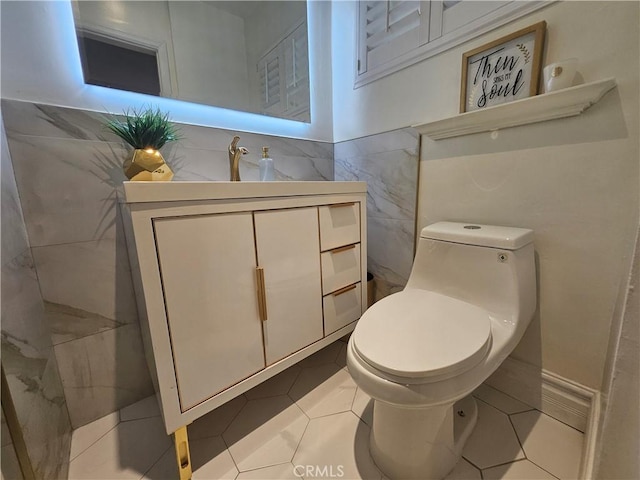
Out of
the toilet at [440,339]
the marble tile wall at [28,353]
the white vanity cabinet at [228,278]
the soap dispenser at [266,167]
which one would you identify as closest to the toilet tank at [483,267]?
the toilet at [440,339]

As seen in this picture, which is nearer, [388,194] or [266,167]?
[266,167]

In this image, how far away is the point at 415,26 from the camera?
1.15 meters

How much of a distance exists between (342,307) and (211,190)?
72cm

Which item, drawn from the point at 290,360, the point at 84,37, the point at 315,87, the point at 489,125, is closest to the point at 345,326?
the point at 290,360

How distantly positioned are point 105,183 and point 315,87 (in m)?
1.12

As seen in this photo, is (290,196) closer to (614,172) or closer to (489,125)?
(489,125)

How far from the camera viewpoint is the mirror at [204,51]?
3.03 ft

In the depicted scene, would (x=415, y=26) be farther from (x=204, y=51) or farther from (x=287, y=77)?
(x=204, y=51)

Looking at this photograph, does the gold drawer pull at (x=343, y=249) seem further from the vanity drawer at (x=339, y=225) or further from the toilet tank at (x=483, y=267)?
the toilet tank at (x=483, y=267)

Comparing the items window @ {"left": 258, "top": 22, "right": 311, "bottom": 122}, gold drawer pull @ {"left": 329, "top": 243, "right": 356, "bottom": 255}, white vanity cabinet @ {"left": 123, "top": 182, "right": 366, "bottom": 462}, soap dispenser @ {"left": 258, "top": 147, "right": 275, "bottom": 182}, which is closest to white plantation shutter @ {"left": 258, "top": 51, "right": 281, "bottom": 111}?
window @ {"left": 258, "top": 22, "right": 311, "bottom": 122}

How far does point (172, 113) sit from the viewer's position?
3.50 ft

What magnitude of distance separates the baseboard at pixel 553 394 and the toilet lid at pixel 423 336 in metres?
0.42

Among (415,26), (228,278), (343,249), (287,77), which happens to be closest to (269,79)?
(287,77)

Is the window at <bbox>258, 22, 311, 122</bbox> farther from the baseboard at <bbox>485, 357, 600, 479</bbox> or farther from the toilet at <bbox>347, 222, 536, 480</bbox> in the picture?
the baseboard at <bbox>485, 357, 600, 479</bbox>
